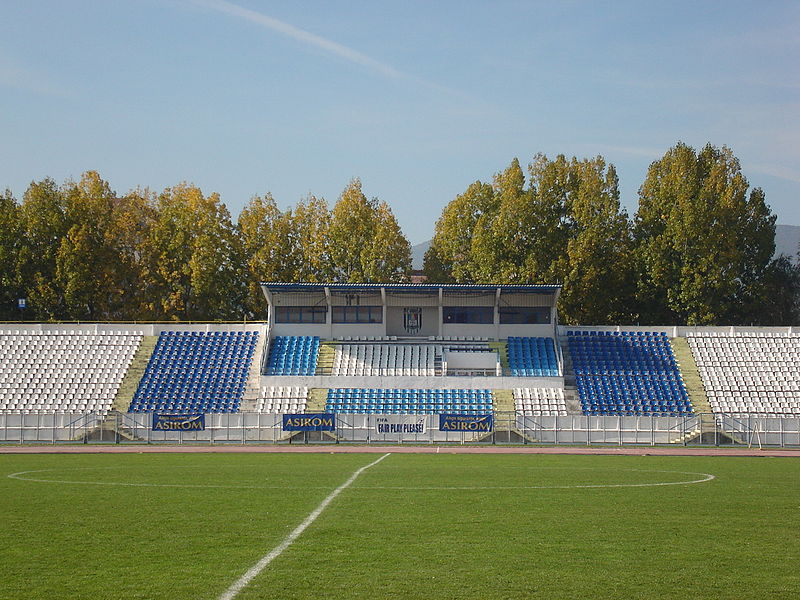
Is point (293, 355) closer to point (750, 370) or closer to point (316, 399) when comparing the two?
point (316, 399)

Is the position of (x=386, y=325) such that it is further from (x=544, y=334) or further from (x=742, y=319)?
(x=742, y=319)

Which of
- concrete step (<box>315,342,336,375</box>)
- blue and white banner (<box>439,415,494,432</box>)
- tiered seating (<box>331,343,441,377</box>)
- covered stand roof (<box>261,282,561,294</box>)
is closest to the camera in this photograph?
blue and white banner (<box>439,415,494,432</box>)

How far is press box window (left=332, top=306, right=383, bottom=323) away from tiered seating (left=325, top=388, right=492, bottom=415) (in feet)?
23.2

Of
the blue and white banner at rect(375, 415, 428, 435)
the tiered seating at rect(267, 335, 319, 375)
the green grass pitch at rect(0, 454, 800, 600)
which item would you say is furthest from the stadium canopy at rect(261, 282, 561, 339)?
the green grass pitch at rect(0, 454, 800, 600)

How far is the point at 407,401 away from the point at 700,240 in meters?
25.8

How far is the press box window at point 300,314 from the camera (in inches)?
2285

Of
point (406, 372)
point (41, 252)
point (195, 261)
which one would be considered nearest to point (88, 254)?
point (41, 252)

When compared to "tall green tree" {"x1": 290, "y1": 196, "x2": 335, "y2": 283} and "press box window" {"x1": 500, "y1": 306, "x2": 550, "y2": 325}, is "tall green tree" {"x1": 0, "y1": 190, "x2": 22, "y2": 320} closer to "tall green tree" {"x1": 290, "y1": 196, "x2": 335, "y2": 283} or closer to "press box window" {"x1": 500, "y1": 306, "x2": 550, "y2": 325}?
"tall green tree" {"x1": 290, "y1": 196, "x2": 335, "y2": 283}

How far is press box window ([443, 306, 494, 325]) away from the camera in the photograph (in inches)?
2279

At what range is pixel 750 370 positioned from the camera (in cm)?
5291

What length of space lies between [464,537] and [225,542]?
3476 millimetres

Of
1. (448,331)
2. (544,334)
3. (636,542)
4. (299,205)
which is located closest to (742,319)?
(544,334)

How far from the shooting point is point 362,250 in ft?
228

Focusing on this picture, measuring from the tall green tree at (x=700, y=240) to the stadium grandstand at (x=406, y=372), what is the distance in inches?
305
